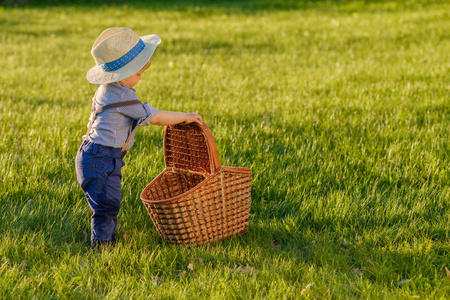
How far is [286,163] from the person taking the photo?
4.73m

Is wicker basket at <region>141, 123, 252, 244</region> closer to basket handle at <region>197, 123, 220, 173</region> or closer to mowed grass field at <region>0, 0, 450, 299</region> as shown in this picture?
basket handle at <region>197, 123, 220, 173</region>

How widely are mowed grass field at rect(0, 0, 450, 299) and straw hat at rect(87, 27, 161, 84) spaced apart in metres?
1.17

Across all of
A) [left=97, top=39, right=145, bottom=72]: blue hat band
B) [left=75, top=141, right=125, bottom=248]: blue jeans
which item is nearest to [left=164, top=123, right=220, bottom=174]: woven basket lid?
[left=75, top=141, right=125, bottom=248]: blue jeans

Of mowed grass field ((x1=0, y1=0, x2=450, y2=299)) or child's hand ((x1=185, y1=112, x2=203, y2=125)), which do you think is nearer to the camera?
mowed grass field ((x1=0, y1=0, x2=450, y2=299))

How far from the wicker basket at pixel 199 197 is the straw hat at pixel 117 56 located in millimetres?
599

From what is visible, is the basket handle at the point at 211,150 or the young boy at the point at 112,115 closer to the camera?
the young boy at the point at 112,115

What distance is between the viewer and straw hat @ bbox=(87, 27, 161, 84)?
3.24 m

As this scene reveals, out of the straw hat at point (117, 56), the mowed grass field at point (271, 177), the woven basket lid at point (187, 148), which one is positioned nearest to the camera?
the mowed grass field at point (271, 177)

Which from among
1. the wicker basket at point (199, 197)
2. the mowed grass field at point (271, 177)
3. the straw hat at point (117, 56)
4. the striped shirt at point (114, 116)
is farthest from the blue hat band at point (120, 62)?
the mowed grass field at point (271, 177)

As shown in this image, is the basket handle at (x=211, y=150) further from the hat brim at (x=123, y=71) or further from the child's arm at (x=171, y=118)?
the hat brim at (x=123, y=71)

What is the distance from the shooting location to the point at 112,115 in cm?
329

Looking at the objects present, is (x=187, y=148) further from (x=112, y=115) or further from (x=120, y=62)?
(x=120, y=62)

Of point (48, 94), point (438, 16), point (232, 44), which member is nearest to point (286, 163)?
point (48, 94)

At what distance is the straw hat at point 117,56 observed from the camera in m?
3.24
